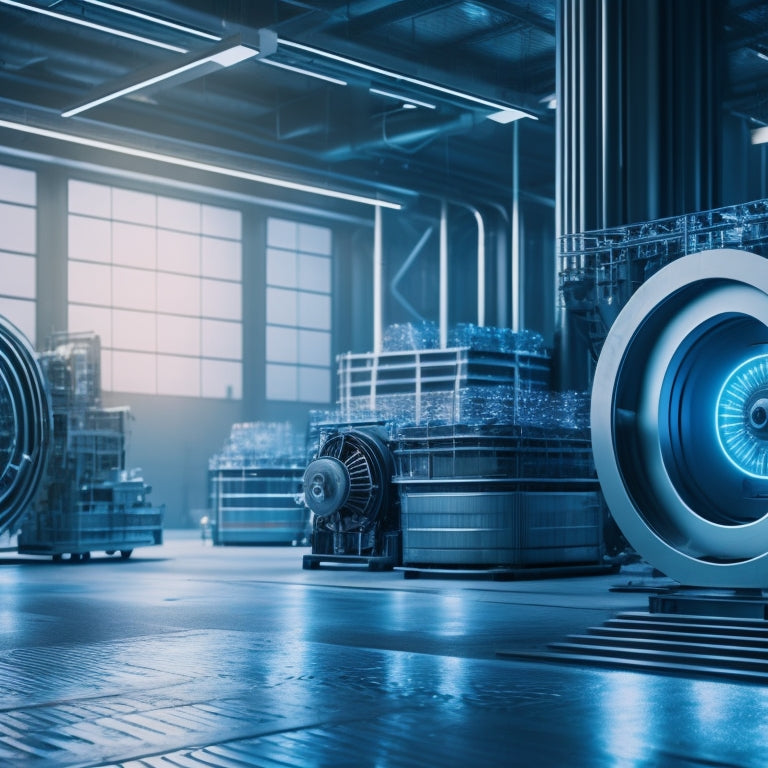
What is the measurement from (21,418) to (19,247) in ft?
43.2

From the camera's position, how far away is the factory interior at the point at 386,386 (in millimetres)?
7180

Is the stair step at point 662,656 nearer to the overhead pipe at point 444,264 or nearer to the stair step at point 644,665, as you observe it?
the stair step at point 644,665

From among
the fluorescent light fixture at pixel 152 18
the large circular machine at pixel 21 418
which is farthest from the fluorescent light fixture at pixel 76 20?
the large circular machine at pixel 21 418

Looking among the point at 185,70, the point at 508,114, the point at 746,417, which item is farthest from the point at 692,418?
the point at 508,114

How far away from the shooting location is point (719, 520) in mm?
8742

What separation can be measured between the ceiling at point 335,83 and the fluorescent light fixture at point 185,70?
17cm

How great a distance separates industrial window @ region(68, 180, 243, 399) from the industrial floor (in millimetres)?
22994

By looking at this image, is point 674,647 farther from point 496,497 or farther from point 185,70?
point 185,70

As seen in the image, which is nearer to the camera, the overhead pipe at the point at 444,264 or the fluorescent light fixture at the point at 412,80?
the fluorescent light fixture at the point at 412,80

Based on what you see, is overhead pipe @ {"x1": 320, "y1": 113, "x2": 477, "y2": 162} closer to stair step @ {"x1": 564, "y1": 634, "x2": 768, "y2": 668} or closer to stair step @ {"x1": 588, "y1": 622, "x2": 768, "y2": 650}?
stair step @ {"x1": 588, "y1": 622, "x2": 768, "y2": 650}

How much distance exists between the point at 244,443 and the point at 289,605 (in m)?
16.9

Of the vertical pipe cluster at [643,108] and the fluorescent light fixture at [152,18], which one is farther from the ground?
the fluorescent light fixture at [152,18]

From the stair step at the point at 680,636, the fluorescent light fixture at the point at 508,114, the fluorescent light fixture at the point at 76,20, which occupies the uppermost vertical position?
the fluorescent light fixture at the point at 76,20

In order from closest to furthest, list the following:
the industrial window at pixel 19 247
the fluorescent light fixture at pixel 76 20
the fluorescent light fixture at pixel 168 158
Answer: the fluorescent light fixture at pixel 76 20, the fluorescent light fixture at pixel 168 158, the industrial window at pixel 19 247
